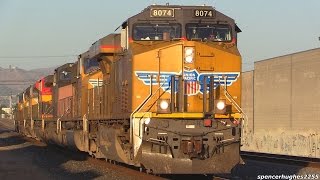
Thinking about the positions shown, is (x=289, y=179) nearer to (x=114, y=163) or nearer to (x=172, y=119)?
(x=172, y=119)

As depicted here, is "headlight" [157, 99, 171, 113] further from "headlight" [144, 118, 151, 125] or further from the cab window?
the cab window

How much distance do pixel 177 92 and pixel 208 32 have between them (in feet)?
5.72

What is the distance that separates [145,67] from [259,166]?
6970mm

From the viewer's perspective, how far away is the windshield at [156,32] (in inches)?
Answer: 525

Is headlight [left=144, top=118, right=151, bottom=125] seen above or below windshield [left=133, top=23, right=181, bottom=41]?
below

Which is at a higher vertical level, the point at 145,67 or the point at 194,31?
the point at 194,31

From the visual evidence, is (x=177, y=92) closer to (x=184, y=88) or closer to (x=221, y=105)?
(x=184, y=88)

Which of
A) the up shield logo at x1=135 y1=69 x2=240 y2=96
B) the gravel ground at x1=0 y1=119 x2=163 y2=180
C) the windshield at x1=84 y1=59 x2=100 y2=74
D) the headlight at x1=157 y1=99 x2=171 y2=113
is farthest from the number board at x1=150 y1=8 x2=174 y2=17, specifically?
the windshield at x1=84 y1=59 x2=100 y2=74

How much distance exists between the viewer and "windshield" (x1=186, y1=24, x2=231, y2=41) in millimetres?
13406

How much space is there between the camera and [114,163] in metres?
18.5

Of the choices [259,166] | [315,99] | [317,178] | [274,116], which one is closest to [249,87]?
[274,116]

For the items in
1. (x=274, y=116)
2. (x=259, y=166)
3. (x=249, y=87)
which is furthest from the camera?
(x=249, y=87)

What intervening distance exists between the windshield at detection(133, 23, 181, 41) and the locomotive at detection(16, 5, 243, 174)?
2cm

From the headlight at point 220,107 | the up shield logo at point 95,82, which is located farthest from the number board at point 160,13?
the up shield logo at point 95,82
